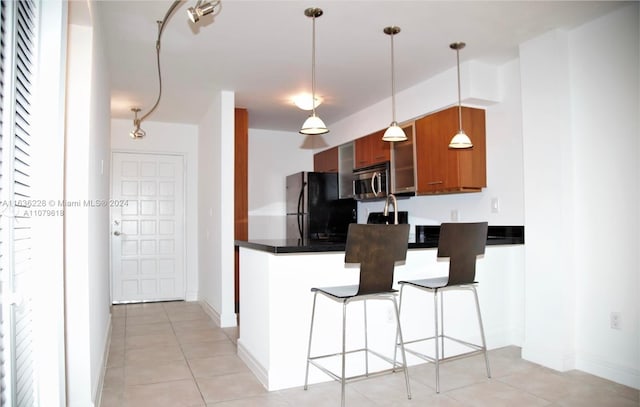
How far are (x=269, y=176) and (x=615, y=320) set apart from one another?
4.55 m

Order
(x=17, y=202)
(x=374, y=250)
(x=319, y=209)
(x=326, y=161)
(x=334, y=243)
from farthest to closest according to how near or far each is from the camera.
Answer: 1. (x=326, y=161)
2. (x=319, y=209)
3. (x=334, y=243)
4. (x=374, y=250)
5. (x=17, y=202)

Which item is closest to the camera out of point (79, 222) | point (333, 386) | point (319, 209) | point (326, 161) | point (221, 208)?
point (79, 222)

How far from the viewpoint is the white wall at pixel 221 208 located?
14.7 feet

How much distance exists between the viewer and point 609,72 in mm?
2914

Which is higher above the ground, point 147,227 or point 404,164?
point 404,164

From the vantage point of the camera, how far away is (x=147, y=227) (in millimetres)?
5840

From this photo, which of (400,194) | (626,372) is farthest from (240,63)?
(626,372)

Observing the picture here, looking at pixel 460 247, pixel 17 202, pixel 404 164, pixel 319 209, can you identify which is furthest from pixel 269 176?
pixel 17 202

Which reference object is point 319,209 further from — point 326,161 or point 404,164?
point 404,164

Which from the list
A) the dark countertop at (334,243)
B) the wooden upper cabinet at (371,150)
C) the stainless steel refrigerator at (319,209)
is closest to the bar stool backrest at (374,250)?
the dark countertop at (334,243)

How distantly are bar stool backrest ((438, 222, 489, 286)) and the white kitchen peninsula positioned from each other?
1.14ft

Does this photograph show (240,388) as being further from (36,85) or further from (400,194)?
(400,194)

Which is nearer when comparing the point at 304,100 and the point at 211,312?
the point at 304,100

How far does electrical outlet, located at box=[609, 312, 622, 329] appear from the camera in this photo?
283 centimetres
